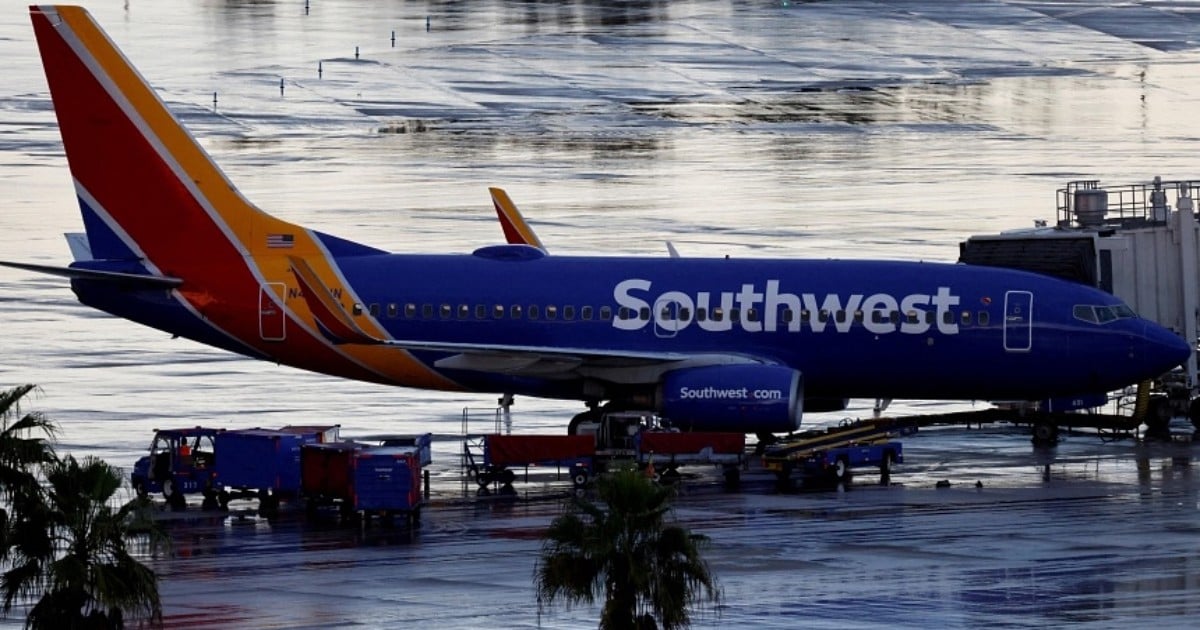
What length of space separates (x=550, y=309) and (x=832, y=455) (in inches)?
299

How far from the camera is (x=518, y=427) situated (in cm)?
5672

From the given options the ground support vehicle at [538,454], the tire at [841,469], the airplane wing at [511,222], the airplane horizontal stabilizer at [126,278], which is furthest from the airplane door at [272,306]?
the tire at [841,469]

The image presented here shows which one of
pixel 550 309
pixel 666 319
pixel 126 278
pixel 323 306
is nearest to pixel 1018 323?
pixel 666 319

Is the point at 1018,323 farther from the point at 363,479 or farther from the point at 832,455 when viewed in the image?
the point at 363,479

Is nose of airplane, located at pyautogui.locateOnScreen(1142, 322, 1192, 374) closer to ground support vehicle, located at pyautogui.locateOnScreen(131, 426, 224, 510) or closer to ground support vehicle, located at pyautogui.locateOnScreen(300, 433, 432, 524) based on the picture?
ground support vehicle, located at pyautogui.locateOnScreen(300, 433, 432, 524)

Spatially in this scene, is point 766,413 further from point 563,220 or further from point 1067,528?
point 563,220

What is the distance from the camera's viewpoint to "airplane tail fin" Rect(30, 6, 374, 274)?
54.9 metres

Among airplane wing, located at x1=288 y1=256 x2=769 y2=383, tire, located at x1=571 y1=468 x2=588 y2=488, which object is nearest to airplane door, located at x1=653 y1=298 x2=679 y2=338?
airplane wing, located at x1=288 y1=256 x2=769 y2=383

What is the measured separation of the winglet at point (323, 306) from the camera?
51938 millimetres

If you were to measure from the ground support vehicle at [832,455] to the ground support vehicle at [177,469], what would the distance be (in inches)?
433

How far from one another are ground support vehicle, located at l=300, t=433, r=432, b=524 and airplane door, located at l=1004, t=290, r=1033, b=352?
13.2 m

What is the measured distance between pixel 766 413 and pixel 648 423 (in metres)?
2.41

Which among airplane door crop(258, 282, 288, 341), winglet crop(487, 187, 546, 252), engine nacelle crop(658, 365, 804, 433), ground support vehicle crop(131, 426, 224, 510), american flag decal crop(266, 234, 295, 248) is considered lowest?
ground support vehicle crop(131, 426, 224, 510)

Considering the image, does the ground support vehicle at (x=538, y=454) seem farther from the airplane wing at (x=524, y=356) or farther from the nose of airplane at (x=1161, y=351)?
the nose of airplane at (x=1161, y=351)
